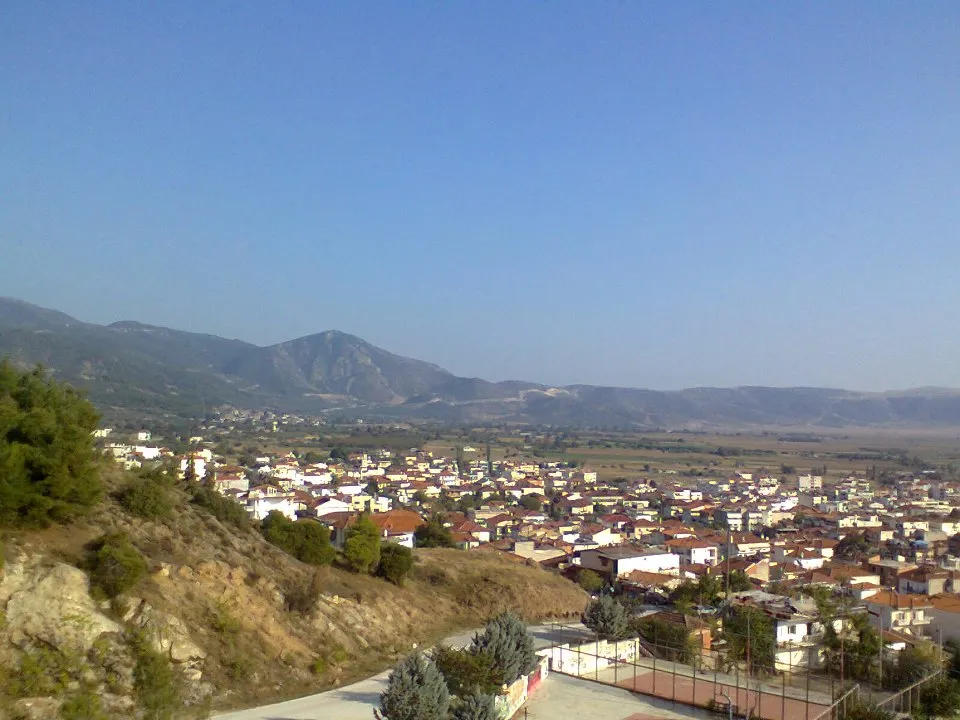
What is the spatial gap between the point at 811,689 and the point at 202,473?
44507mm

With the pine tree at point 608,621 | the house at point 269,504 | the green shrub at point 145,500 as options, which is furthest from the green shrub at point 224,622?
the house at point 269,504

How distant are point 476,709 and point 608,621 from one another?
8.27 m

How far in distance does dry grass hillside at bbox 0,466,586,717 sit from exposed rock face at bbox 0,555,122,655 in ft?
0.18

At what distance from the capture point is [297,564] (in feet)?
67.3

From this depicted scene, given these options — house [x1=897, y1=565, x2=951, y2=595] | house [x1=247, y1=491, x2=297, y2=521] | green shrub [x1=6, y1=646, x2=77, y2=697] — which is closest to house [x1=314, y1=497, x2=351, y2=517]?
house [x1=247, y1=491, x2=297, y2=521]

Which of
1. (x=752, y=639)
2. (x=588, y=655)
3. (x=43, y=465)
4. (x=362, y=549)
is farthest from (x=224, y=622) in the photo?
(x=752, y=639)

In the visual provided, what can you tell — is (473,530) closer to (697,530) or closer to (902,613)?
(697,530)

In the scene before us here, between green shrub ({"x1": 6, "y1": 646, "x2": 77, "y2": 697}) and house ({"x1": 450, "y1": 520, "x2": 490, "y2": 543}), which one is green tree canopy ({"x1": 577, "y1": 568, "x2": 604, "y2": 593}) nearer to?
house ({"x1": 450, "y1": 520, "x2": 490, "y2": 543})

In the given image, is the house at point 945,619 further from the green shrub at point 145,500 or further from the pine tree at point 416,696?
the green shrub at point 145,500

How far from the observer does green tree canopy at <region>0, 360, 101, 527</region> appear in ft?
47.7

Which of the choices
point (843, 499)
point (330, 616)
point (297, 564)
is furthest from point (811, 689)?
point (843, 499)

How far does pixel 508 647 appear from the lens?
14.9m

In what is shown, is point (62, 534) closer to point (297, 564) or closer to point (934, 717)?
point (297, 564)

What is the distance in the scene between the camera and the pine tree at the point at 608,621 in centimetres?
1976
